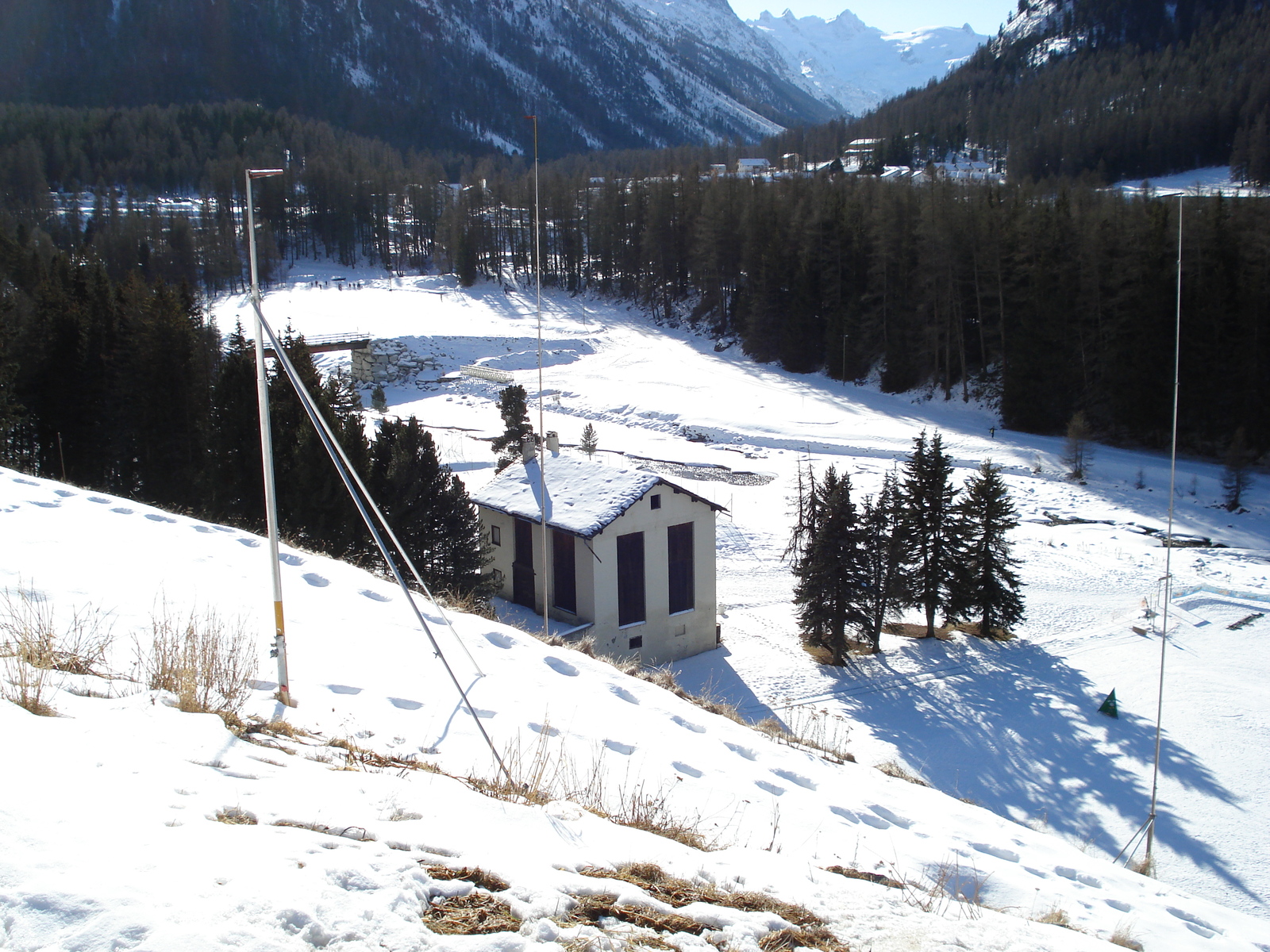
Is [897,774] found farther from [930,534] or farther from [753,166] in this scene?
[753,166]

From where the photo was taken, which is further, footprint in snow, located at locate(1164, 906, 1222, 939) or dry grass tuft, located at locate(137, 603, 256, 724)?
footprint in snow, located at locate(1164, 906, 1222, 939)

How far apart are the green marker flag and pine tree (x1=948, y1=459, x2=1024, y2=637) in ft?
16.1

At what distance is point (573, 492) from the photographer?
20.4 metres

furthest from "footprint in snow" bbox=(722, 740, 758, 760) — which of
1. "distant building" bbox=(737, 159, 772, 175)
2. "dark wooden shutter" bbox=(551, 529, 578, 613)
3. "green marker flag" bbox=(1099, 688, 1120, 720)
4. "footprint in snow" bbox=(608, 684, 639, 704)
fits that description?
"distant building" bbox=(737, 159, 772, 175)

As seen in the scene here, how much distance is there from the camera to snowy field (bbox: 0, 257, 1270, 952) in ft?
10.6

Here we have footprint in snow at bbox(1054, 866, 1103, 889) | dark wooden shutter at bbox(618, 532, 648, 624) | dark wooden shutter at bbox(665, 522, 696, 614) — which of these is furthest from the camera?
dark wooden shutter at bbox(665, 522, 696, 614)

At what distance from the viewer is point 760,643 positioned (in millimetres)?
21969

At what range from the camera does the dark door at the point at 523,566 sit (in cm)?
2052

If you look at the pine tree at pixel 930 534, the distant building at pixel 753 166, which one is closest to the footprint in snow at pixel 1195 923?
the pine tree at pixel 930 534

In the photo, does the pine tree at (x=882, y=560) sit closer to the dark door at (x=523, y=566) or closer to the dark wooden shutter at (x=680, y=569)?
the dark wooden shutter at (x=680, y=569)

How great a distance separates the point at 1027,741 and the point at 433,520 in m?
13.4

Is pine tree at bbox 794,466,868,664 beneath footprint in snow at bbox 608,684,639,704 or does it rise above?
beneath

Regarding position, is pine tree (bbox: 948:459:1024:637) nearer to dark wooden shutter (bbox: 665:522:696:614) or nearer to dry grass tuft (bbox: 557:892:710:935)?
dark wooden shutter (bbox: 665:522:696:614)

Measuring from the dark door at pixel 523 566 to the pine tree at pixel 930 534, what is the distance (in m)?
10.4
